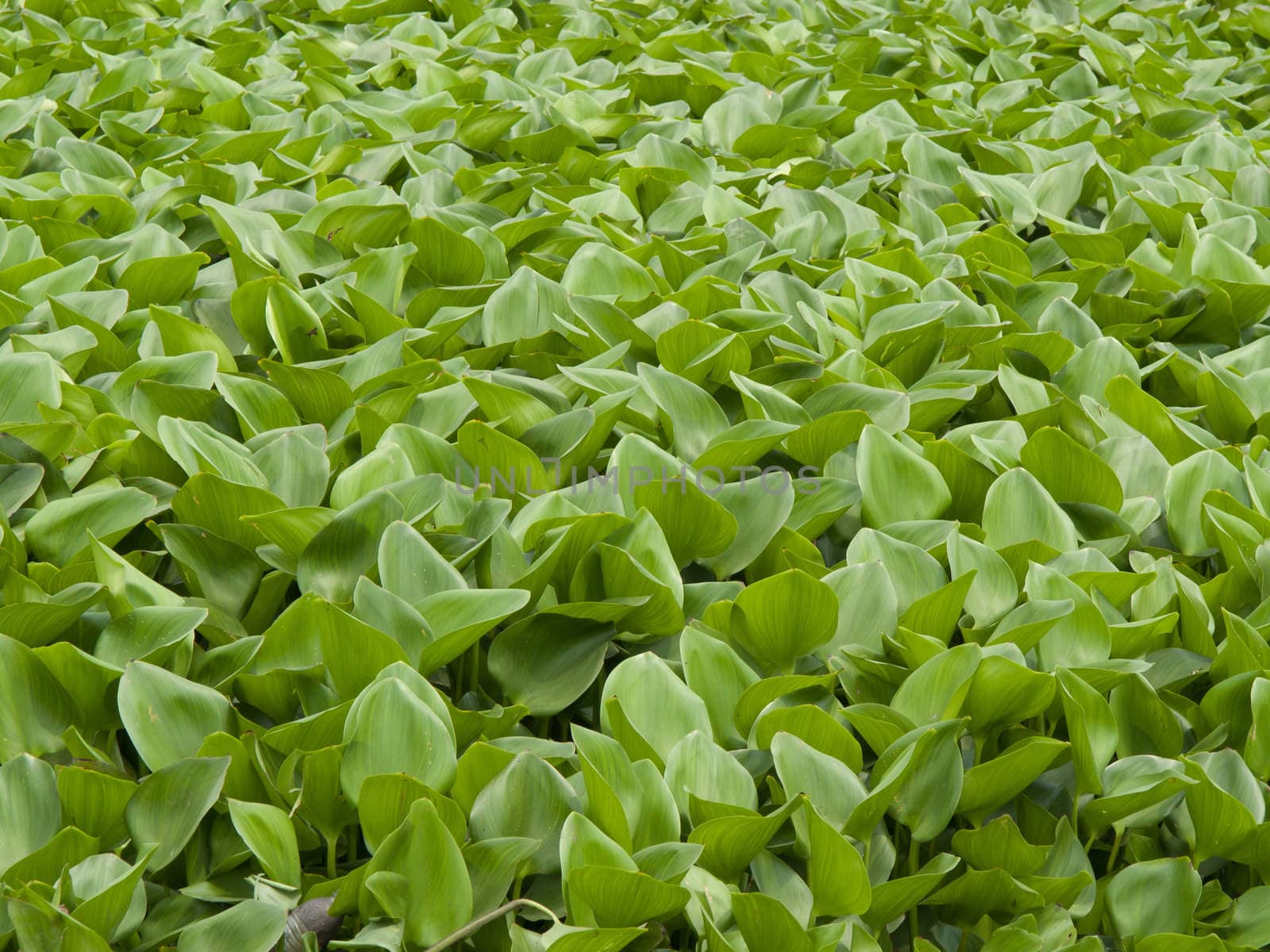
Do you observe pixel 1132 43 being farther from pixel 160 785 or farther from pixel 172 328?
pixel 160 785

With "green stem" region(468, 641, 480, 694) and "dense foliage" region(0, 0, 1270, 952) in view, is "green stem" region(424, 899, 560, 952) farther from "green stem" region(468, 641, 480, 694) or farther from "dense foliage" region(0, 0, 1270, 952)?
"green stem" region(468, 641, 480, 694)

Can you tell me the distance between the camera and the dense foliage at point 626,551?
112 cm

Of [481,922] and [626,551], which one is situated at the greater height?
[626,551]

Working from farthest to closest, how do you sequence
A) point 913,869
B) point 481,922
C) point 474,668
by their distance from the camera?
point 474,668, point 913,869, point 481,922

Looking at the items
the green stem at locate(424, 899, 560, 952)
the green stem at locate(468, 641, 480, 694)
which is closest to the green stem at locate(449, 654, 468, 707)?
the green stem at locate(468, 641, 480, 694)

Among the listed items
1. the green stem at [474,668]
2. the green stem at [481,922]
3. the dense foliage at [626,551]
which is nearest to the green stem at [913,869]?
the dense foliage at [626,551]

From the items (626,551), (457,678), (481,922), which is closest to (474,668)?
(457,678)

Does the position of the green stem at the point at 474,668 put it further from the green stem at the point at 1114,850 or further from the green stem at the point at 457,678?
the green stem at the point at 1114,850

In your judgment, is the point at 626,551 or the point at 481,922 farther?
the point at 626,551

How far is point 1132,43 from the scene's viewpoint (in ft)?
12.3

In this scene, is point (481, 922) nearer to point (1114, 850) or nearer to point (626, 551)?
point (626, 551)

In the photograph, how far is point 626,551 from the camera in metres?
1.35

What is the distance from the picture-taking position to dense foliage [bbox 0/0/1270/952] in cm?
112

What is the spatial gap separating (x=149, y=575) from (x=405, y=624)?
15.8 inches
